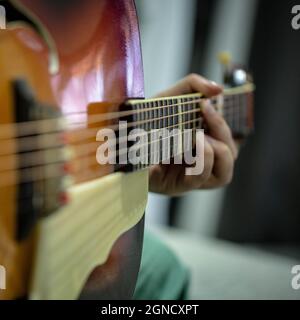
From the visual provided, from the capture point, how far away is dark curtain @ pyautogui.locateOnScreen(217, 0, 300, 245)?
1673 mm

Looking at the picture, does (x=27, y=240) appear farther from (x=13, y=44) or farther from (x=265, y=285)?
(x=265, y=285)

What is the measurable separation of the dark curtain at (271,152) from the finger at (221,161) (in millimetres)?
986

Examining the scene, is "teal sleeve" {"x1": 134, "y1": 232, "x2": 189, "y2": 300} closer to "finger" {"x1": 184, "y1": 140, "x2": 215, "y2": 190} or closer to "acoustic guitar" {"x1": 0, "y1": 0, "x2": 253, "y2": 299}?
"finger" {"x1": 184, "y1": 140, "x2": 215, "y2": 190}

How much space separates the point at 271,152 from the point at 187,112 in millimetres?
1184

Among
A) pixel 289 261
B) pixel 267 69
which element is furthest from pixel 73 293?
pixel 267 69

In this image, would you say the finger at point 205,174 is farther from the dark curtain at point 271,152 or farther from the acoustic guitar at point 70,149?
the dark curtain at point 271,152

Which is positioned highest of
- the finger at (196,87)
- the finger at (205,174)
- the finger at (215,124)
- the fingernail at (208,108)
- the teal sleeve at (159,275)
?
the finger at (196,87)

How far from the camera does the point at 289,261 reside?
1.53m

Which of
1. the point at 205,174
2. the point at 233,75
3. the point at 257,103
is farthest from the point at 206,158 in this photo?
the point at 257,103

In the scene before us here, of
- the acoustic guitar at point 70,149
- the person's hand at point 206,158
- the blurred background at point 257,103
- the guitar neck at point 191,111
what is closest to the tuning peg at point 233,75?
the guitar neck at point 191,111

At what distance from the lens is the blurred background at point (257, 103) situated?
1671 millimetres

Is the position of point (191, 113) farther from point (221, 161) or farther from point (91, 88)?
point (91, 88)

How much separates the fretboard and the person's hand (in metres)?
0.02

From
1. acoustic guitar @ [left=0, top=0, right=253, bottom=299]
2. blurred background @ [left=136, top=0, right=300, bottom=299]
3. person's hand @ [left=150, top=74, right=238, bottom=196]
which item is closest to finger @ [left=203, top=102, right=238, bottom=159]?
person's hand @ [left=150, top=74, right=238, bottom=196]
